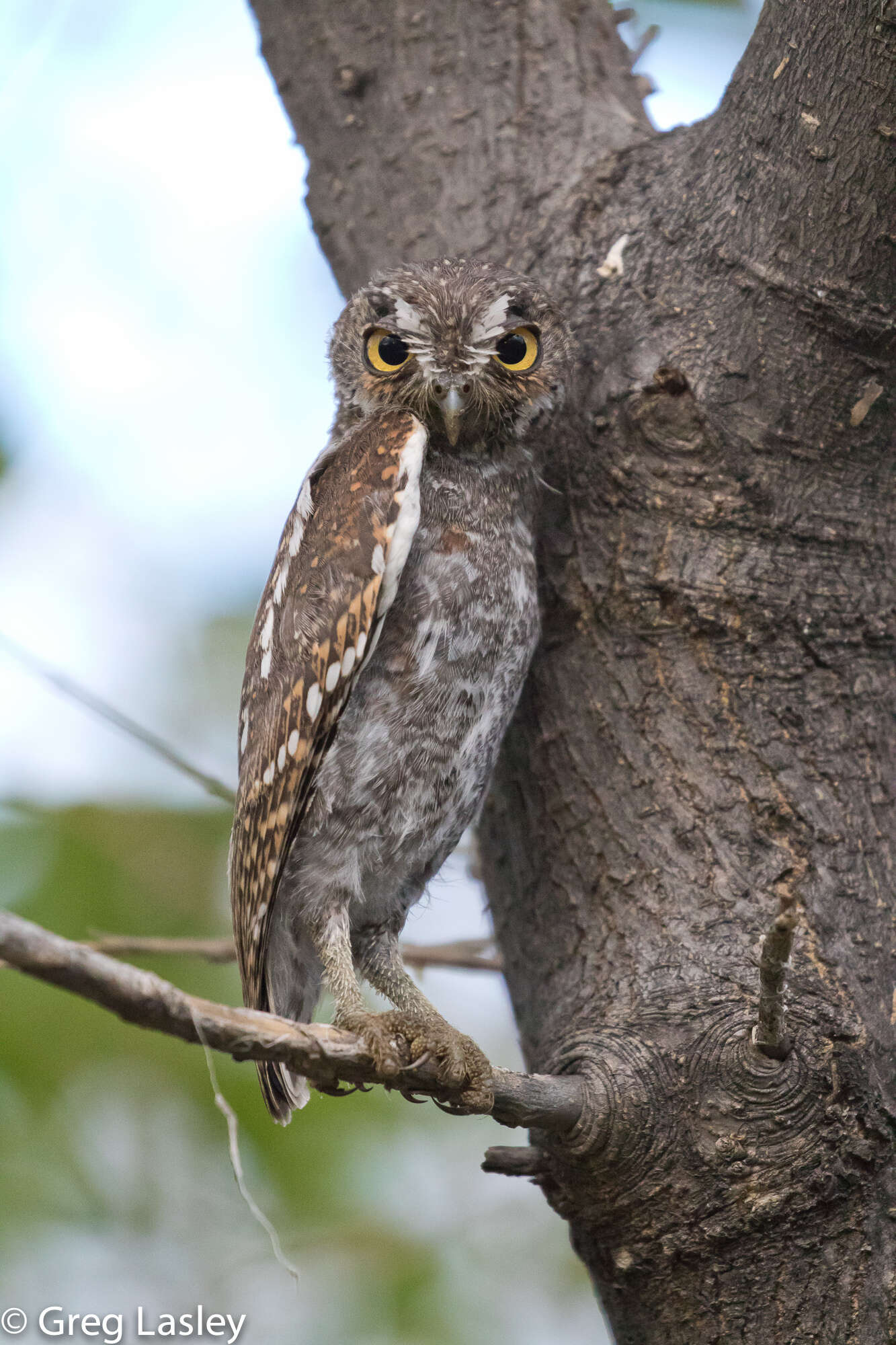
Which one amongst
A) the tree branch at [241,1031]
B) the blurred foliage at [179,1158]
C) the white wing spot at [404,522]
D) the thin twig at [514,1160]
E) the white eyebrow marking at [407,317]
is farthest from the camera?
the blurred foliage at [179,1158]

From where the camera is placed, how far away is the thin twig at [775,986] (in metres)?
1.43

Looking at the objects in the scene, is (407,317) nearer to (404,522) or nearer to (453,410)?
(453,410)

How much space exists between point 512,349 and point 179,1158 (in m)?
2.81

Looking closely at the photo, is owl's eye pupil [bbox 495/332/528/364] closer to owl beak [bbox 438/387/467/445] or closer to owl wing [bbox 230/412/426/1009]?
owl beak [bbox 438/387/467/445]

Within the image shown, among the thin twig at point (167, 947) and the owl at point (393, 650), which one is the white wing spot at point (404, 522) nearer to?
the owl at point (393, 650)

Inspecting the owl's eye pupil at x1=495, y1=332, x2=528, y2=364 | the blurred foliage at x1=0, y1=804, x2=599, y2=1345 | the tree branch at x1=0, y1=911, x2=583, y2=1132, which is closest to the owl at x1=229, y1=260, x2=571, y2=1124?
the owl's eye pupil at x1=495, y1=332, x2=528, y2=364

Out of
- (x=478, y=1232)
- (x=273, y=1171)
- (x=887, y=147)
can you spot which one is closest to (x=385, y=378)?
(x=887, y=147)

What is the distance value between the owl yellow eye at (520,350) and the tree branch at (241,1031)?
1563 mm

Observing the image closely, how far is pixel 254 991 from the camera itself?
2359 mm

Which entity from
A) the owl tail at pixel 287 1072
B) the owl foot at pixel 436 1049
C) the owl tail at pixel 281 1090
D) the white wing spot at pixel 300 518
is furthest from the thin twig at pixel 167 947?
the white wing spot at pixel 300 518

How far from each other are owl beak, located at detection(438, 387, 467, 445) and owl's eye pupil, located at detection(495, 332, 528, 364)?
0.51 feet

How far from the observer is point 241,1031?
132 centimetres

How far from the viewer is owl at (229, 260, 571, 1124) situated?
229 cm

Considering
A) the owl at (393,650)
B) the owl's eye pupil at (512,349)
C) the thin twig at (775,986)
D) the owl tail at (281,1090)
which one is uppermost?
the owl's eye pupil at (512,349)
